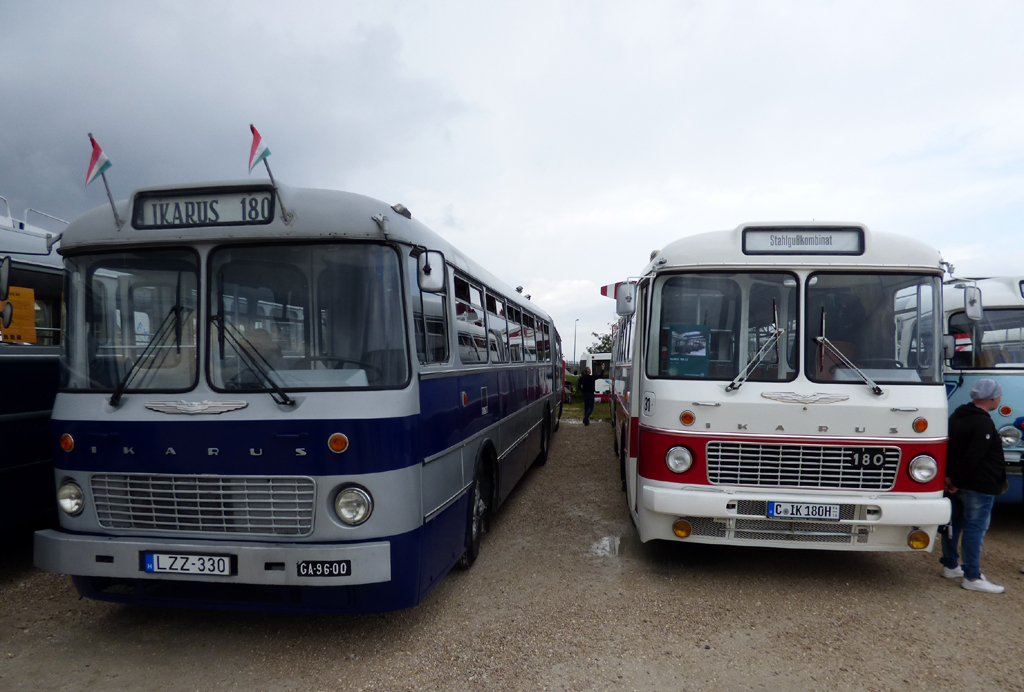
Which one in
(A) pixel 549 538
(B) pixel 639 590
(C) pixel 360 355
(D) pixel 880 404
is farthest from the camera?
(A) pixel 549 538

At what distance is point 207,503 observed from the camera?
4.14 metres

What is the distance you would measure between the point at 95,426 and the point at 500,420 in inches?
156

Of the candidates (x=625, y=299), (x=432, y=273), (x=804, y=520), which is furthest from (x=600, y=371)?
(x=432, y=273)

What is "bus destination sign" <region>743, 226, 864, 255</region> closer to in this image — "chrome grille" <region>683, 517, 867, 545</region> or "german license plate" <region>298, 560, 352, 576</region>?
"chrome grille" <region>683, 517, 867, 545</region>

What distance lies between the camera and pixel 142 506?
13.8 feet

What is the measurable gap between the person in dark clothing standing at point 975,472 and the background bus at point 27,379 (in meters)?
7.65

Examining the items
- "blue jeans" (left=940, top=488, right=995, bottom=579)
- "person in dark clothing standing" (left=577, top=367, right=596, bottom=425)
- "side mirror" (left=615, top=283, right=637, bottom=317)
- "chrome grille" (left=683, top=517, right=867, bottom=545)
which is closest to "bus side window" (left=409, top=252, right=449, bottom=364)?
"side mirror" (left=615, top=283, right=637, bottom=317)

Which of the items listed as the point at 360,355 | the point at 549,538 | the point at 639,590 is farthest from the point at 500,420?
the point at 360,355

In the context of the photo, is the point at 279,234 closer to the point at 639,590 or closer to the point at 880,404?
the point at 639,590

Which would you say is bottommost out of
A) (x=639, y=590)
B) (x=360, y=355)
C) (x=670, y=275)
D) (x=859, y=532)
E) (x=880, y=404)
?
(x=639, y=590)

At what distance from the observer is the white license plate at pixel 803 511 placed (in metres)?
5.21

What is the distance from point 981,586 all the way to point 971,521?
58 centimetres

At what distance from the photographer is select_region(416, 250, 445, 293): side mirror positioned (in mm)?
4277

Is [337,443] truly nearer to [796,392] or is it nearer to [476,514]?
[476,514]
